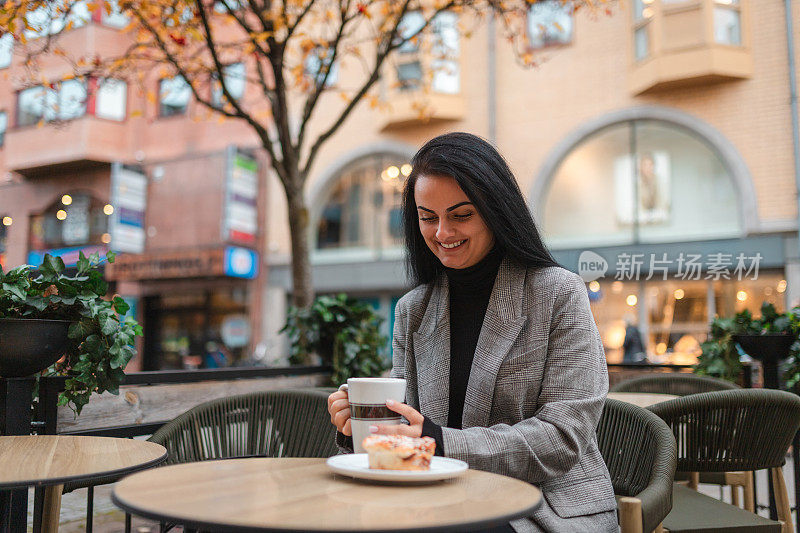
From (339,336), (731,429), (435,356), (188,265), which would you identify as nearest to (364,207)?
(188,265)

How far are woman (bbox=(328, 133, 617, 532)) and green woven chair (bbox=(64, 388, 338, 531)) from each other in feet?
1.94

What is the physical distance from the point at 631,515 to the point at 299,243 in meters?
5.05

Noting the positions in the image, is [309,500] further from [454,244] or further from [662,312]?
[662,312]

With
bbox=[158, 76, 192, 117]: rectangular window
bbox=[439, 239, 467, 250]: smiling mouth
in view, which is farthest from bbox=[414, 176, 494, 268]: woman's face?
bbox=[158, 76, 192, 117]: rectangular window

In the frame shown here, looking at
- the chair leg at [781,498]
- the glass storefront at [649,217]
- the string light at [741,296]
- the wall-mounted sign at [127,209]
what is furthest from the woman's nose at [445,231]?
the wall-mounted sign at [127,209]

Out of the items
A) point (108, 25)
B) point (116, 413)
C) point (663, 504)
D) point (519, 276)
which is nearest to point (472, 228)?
point (519, 276)

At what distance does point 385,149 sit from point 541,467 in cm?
1259

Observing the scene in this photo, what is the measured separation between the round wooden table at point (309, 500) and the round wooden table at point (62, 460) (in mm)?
235

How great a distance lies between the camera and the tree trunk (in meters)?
6.19

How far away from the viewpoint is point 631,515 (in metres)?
1.42

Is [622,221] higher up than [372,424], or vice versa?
[622,221]

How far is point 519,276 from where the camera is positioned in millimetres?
1909

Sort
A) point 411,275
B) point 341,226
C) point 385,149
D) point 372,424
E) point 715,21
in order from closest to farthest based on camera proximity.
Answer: point 372,424
point 411,275
point 715,21
point 385,149
point 341,226

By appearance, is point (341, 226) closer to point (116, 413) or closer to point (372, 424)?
point (116, 413)
